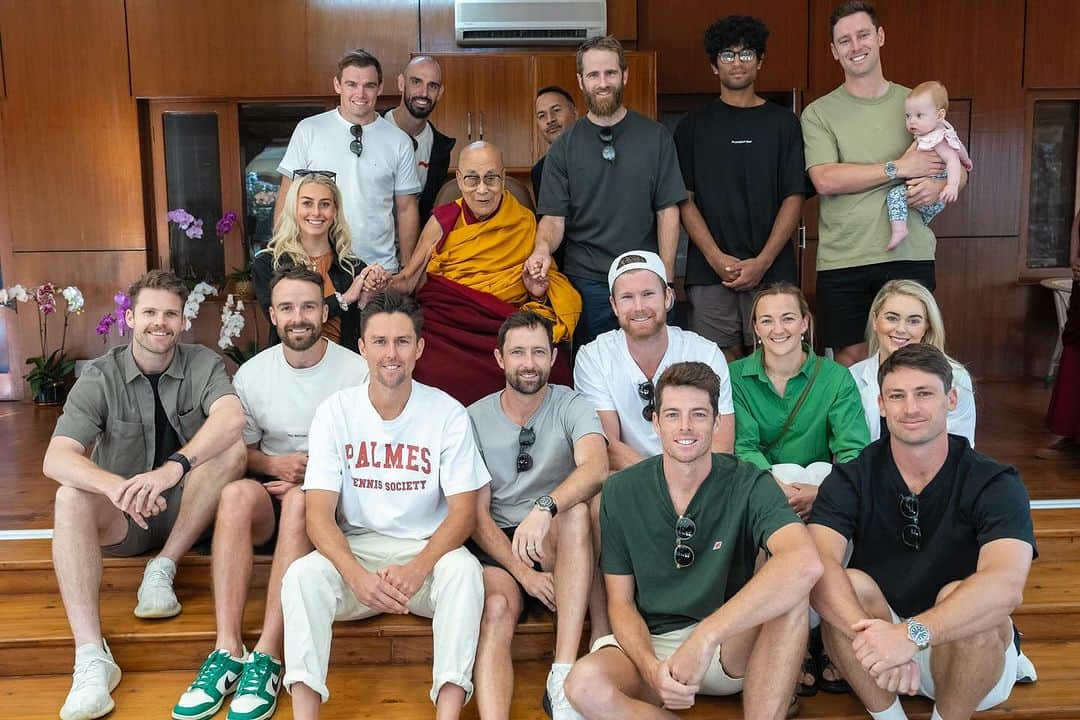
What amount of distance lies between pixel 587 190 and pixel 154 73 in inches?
155

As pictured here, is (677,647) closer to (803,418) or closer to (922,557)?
(922,557)

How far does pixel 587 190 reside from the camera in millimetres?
3439

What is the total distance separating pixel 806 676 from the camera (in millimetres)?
2635

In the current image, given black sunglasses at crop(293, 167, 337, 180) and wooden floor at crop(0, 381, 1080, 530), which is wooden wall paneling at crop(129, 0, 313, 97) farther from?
black sunglasses at crop(293, 167, 337, 180)

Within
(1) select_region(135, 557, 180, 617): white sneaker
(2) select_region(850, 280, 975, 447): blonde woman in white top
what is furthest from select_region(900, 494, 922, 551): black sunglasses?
(1) select_region(135, 557, 180, 617): white sneaker

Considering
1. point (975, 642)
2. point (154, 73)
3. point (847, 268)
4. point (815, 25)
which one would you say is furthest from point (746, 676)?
point (154, 73)

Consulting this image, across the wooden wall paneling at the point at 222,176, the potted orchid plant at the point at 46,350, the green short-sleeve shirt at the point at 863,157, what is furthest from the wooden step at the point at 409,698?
the wooden wall paneling at the point at 222,176

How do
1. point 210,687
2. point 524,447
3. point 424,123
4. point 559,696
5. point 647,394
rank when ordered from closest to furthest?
point 559,696 < point 210,687 < point 524,447 < point 647,394 < point 424,123

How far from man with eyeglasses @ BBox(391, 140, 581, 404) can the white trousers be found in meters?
0.99

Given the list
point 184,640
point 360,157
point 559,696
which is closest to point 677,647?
point 559,696

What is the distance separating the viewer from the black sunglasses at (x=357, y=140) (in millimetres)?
3592

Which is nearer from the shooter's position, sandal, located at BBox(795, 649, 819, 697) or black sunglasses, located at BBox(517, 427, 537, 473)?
sandal, located at BBox(795, 649, 819, 697)

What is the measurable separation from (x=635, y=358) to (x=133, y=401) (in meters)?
1.54

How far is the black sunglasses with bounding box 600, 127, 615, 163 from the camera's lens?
341 cm
